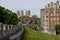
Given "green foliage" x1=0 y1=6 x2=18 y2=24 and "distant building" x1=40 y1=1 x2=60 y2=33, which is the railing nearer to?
"green foliage" x1=0 y1=6 x2=18 y2=24

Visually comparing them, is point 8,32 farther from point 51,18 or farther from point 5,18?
point 51,18

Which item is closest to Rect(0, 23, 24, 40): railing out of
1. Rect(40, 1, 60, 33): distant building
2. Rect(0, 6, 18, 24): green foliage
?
Rect(0, 6, 18, 24): green foliage

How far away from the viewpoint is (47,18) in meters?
133

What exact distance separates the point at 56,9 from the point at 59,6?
8.30 m

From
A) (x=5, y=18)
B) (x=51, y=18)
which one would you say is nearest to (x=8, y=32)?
(x=5, y=18)

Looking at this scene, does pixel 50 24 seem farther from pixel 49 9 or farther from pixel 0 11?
pixel 0 11

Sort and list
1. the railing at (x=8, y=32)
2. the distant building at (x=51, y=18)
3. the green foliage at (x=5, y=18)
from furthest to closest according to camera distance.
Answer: the distant building at (x=51, y=18)
the green foliage at (x=5, y=18)
the railing at (x=8, y=32)

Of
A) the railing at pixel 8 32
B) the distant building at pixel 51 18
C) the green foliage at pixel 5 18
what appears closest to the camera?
the railing at pixel 8 32

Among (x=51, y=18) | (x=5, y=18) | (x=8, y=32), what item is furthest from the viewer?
(x=51, y=18)

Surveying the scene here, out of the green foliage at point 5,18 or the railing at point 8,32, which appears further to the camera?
the green foliage at point 5,18

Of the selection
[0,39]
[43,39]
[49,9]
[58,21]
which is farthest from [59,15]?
[0,39]

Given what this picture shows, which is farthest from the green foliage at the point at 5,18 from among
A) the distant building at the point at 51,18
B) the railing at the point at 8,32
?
the distant building at the point at 51,18

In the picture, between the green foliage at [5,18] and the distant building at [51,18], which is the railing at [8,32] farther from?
the distant building at [51,18]

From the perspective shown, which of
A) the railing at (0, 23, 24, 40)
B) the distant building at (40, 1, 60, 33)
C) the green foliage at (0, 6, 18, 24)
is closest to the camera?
the railing at (0, 23, 24, 40)
